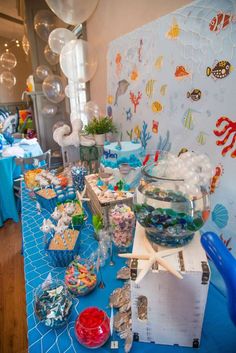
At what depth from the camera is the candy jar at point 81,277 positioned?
799 millimetres

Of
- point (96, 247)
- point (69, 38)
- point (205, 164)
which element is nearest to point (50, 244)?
point (96, 247)

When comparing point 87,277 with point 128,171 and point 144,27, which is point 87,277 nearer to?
point 128,171

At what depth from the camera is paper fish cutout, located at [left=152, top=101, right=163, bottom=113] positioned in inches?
45.3

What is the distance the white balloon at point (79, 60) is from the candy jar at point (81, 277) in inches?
66.5

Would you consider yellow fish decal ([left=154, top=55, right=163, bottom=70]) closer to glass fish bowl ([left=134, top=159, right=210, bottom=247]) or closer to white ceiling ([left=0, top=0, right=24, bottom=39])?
glass fish bowl ([left=134, top=159, right=210, bottom=247])

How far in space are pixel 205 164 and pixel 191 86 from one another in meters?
0.37

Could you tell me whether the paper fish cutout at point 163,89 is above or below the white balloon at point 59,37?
below

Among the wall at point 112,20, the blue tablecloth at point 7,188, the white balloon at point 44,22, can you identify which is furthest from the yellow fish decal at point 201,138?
the white balloon at point 44,22

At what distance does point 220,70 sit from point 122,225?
66cm

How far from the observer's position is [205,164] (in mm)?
735

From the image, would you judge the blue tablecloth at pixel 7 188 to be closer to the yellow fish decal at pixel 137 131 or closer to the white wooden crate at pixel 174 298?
the yellow fish decal at pixel 137 131

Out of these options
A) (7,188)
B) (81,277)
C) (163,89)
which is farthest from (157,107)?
(7,188)

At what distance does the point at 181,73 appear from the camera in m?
0.97

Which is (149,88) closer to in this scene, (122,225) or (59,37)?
(122,225)
